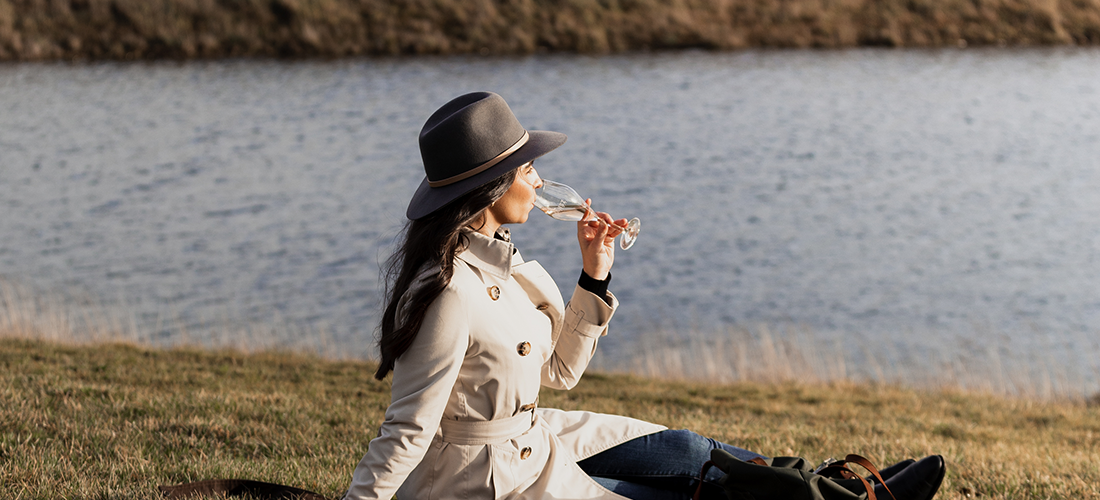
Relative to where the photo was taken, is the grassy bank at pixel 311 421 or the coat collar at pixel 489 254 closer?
the coat collar at pixel 489 254

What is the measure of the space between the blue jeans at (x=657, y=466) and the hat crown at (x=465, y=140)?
1.09 meters

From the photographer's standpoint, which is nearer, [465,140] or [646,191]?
[465,140]

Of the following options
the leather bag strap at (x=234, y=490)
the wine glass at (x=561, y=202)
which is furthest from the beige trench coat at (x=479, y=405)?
the leather bag strap at (x=234, y=490)

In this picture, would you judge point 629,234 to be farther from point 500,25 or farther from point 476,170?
point 500,25

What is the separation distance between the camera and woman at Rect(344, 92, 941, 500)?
8.34 ft

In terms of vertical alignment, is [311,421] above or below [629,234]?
below

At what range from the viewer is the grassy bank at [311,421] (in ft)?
13.6

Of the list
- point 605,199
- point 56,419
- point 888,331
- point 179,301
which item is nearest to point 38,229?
point 179,301

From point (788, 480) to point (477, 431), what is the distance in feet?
3.01

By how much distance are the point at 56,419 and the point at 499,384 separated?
328 cm

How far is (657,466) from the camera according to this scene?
3.01 m

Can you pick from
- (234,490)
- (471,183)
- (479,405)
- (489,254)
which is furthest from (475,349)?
(234,490)

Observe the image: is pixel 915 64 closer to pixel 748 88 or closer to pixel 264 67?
pixel 748 88

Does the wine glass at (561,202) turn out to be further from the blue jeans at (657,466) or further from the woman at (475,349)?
the blue jeans at (657,466)
